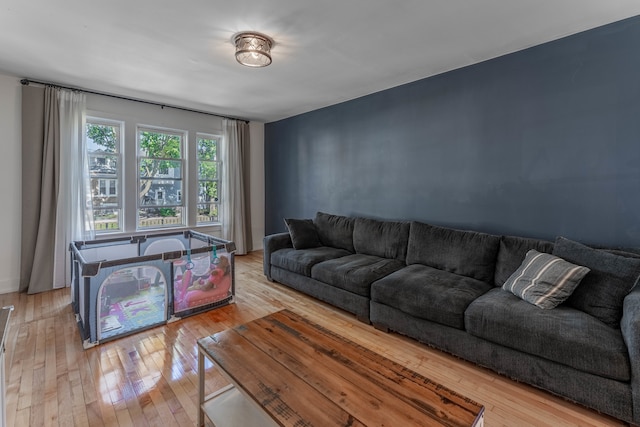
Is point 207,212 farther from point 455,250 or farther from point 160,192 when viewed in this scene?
point 455,250

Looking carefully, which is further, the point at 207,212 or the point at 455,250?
the point at 207,212

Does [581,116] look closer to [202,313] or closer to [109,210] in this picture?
[202,313]

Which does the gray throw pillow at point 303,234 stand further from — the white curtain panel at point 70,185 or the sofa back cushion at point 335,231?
the white curtain panel at point 70,185

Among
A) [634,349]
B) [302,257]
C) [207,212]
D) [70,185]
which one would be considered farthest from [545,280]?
[70,185]

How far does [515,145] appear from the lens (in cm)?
271

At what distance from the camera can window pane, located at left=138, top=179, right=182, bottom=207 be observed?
4.32 m

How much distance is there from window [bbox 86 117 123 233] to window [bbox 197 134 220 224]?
3.74 ft

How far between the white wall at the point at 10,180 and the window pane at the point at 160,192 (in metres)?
1.27

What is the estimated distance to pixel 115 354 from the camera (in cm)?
219

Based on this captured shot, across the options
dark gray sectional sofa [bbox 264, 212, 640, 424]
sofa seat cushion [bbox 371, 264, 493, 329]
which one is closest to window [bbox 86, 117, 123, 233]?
dark gray sectional sofa [bbox 264, 212, 640, 424]

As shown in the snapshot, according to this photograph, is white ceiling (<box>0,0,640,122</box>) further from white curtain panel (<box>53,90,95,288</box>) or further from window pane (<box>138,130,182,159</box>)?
window pane (<box>138,130,182,159</box>)

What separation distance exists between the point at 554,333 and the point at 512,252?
87 centimetres

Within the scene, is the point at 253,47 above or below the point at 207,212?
above

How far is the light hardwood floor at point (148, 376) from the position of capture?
161 centimetres
